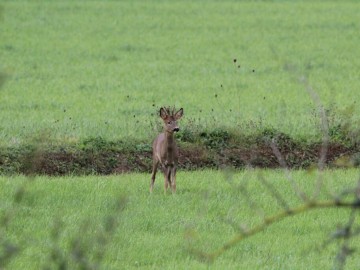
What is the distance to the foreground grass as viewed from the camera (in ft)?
31.2

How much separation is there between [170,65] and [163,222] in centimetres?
1647

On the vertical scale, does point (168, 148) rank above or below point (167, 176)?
above

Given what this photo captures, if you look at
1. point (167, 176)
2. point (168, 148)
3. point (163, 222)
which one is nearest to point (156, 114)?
point (168, 148)

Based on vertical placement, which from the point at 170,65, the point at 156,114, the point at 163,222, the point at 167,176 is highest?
the point at 170,65

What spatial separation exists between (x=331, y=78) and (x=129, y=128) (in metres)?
8.95

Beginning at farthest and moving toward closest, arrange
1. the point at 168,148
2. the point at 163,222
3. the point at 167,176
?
1. the point at 168,148
2. the point at 167,176
3. the point at 163,222

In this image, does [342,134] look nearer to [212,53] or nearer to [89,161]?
[89,161]

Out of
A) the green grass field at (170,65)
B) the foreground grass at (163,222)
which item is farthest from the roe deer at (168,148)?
the green grass field at (170,65)

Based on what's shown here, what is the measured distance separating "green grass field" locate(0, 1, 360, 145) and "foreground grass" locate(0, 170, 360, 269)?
64.9 inches

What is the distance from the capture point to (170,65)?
2742 cm

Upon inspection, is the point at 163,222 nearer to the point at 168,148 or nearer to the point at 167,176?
the point at 167,176

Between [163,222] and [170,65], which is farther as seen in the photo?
[170,65]

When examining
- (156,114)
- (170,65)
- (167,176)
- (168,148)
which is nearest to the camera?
(167,176)

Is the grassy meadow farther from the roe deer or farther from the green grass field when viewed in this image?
the roe deer
